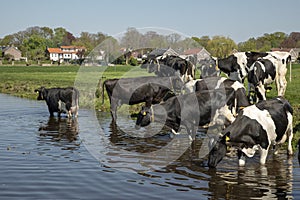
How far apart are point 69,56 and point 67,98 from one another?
445 ft

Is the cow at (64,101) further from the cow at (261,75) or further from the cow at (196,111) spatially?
the cow at (261,75)

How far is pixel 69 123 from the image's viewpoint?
55.0 feet

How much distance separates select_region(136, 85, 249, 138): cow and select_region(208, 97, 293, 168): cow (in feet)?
7.93

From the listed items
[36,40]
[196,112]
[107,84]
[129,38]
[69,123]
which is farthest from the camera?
[36,40]

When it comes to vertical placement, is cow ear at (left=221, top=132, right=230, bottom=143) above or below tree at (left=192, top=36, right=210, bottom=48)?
below

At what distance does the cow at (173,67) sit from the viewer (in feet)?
73.4

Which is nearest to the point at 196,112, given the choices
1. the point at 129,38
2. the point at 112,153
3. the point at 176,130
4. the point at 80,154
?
the point at 176,130

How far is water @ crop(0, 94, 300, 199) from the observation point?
8.09 metres

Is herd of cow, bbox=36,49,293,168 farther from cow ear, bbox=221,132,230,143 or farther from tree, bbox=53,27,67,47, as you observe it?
tree, bbox=53,27,67,47

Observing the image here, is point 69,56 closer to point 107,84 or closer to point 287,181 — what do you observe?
point 107,84

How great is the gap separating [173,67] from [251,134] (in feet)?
44.7

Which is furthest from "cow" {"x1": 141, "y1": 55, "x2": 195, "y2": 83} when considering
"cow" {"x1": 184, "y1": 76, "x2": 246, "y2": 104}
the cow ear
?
the cow ear

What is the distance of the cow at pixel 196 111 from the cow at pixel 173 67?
29.5 feet

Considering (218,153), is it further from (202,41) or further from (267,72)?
(202,41)
